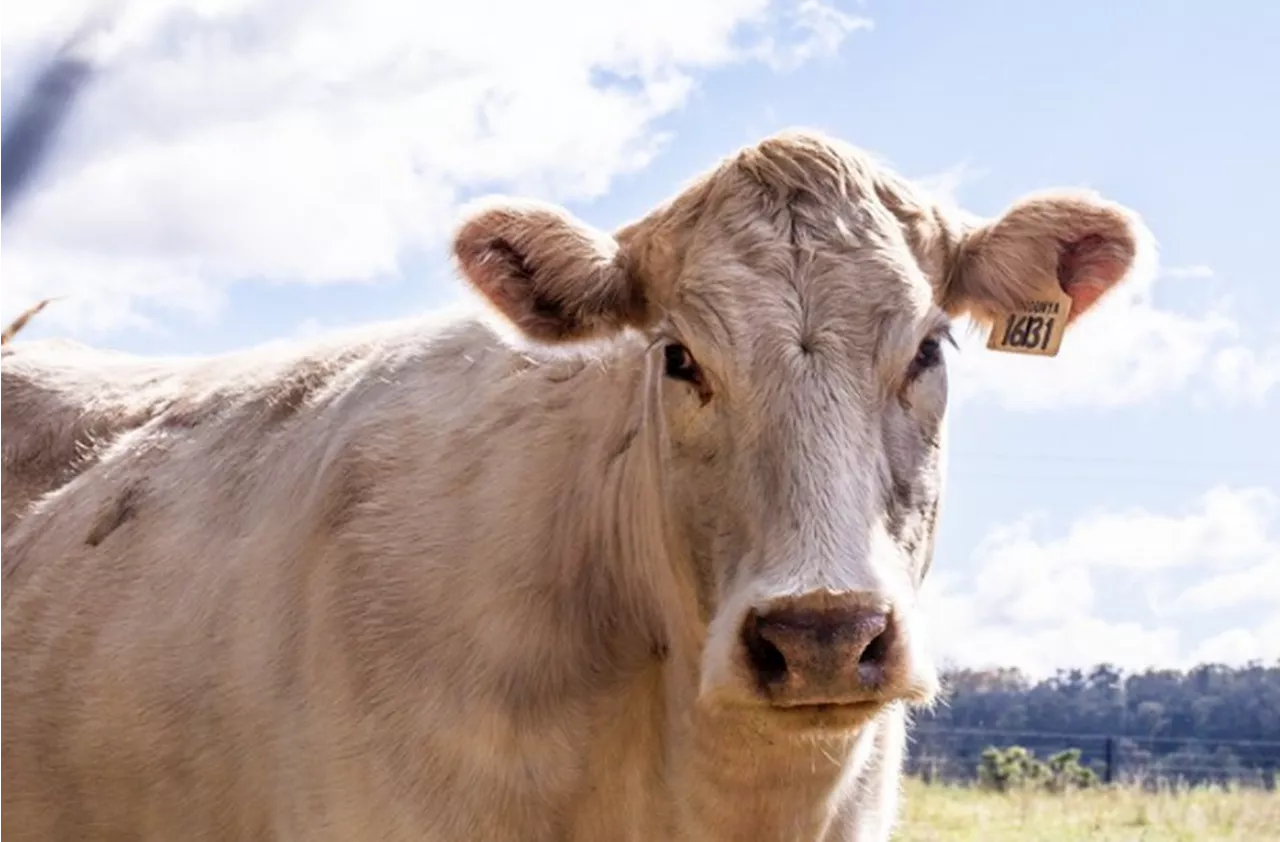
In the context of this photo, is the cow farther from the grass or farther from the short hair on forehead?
the grass

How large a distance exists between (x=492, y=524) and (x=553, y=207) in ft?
2.97

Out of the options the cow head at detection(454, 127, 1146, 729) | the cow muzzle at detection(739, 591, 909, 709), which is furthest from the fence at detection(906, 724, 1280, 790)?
the cow muzzle at detection(739, 591, 909, 709)

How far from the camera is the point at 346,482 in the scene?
6129 mm

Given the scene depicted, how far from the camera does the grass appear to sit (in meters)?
13.4

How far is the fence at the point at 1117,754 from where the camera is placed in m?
27.7

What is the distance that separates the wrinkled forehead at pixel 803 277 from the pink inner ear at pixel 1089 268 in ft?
2.16

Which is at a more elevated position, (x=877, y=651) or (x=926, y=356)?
(x=926, y=356)

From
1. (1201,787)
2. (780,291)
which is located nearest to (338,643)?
(780,291)

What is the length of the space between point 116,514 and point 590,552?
2.30 meters

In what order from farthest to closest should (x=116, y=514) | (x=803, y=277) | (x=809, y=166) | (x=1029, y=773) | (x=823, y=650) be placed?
(x=1029, y=773), (x=116, y=514), (x=809, y=166), (x=803, y=277), (x=823, y=650)

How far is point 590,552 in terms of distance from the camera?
18.5 feet

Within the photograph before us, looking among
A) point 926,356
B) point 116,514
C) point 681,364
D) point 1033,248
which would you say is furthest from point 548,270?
point 116,514

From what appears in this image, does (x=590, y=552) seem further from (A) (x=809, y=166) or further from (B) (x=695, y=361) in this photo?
(A) (x=809, y=166)

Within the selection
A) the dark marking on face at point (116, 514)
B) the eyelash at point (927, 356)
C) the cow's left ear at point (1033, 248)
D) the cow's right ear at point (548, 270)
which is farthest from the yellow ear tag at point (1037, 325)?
the dark marking on face at point (116, 514)
